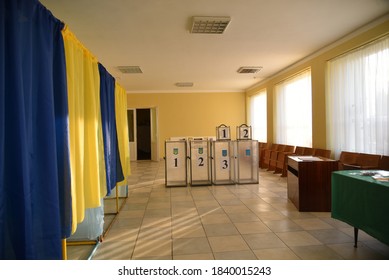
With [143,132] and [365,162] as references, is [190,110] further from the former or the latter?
[365,162]

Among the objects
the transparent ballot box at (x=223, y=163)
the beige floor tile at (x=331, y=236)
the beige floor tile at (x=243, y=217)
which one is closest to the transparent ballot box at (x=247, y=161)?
the transparent ballot box at (x=223, y=163)

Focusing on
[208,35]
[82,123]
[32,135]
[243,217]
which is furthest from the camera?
[208,35]

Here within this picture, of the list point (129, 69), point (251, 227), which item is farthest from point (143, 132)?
point (251, 227)

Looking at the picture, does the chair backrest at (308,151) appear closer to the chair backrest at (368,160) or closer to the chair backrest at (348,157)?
the chair backrest at (348,157)

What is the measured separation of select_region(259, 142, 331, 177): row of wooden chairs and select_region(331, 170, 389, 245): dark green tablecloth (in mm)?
2777

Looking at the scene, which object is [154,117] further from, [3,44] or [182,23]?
[3,44]

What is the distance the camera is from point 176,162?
5.81 m

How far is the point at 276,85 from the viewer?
7.89 meters

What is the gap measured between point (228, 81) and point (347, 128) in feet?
15.8

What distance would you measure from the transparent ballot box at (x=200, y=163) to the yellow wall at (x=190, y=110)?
189 inches

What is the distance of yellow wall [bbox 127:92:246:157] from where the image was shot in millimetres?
10578

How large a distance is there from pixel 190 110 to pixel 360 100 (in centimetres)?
693

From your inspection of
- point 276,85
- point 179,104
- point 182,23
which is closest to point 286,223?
point 182,23

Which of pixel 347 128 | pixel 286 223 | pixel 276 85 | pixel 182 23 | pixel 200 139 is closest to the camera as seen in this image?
pixel 286 223
